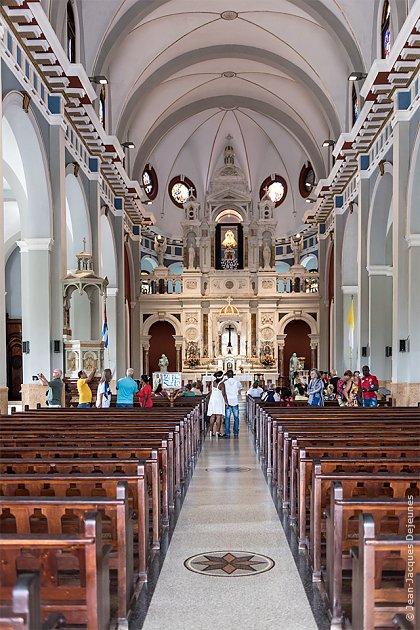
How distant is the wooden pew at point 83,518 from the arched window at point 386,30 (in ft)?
47.0

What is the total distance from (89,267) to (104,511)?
1312cm

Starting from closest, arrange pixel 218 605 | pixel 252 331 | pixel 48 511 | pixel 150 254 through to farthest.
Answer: pixel 48 511 < pixel 218 605 < pixel 252 331 < pixel 150 254

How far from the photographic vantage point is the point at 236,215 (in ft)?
111

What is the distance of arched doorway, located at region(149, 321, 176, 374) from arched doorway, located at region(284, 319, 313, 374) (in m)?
5.29

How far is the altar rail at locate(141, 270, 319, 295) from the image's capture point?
30875 millimetres

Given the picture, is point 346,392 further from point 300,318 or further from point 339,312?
point 300,318

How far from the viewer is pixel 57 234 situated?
14.3 metres

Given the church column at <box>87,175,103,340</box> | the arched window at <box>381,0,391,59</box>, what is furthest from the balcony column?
the arched window at <box>381,0,391,59</box>

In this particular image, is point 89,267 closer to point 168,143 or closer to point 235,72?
point 235,72

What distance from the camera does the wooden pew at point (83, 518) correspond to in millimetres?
3594

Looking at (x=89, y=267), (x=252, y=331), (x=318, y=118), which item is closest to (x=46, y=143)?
(x=89, y=267)

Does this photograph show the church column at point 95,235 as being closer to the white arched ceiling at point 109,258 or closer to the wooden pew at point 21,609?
the white arched ceiling at point 109,258

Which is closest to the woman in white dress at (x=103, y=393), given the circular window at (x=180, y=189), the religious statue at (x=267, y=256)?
the religious statue at (x=267, y=256)

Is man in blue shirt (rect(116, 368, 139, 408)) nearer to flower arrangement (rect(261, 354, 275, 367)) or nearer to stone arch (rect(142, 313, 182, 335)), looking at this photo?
flower arrangement (rect(261, 354, 275, 367))
